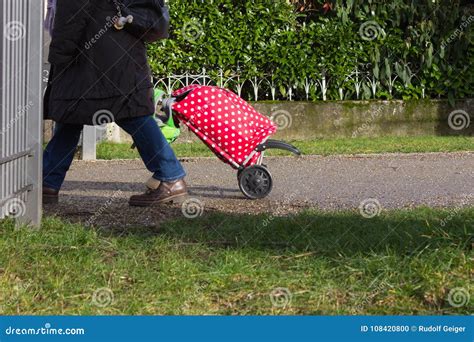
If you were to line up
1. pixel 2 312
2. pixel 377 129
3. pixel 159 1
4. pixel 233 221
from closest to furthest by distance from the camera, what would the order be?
1. pixel 2 312
2. pixel 233 221
3. pixel 159 1
4. pixel 377 129

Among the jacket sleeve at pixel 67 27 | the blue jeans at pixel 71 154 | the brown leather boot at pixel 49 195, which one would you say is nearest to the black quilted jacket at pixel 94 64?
the jacket sleeve at pixel 67 27

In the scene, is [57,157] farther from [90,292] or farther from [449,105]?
[449,105]

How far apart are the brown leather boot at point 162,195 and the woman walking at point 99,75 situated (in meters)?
0.19

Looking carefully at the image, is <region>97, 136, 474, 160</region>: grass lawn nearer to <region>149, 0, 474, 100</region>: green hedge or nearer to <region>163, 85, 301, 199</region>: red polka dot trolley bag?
<region>149, 0, 474, 100</region>: green hedge

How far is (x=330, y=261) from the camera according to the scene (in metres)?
4.50

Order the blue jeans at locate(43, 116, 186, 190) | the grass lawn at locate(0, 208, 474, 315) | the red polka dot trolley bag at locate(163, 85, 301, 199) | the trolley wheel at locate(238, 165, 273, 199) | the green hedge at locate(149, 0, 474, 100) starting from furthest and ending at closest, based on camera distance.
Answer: the green hedge at locate(149, 0, 474, 100) → the trolley wheel at locate(238, 165, 273, 199) → the red polka dot trolley bag at locate(163, 85, 301, 199) → the blue jeans at locate(43, 116, 186, 190) → the grass lawn at locate(0, 208, 474, 315)

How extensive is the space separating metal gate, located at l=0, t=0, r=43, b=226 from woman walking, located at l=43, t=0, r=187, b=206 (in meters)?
0.56

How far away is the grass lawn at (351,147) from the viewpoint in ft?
31.9

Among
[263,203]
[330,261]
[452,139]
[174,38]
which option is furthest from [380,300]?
[174,38]

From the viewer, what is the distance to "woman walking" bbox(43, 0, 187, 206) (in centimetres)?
596

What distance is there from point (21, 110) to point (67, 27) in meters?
0.87

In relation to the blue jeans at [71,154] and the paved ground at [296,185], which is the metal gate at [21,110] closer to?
the paved ground at [296,185]

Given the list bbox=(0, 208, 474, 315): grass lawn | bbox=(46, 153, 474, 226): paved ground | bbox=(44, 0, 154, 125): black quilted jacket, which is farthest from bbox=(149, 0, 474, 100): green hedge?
bbox=(0, 208, 474, 315): grass lawn

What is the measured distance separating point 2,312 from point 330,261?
1443 millimetres
